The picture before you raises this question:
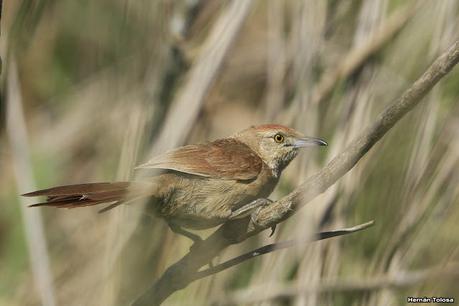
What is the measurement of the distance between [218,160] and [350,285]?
1.12 meters

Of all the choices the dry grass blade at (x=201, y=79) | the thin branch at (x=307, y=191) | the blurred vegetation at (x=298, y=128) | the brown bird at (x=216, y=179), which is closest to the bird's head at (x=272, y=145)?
the brown bird at (x=216, y=179)

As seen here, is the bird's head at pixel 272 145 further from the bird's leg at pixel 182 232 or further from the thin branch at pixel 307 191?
the thin branch at pixel 307 191

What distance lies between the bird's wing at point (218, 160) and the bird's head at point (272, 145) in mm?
118

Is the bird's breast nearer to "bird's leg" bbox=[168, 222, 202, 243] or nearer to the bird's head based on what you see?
"bird's leg" bbox=[168, 222, 202, 243]

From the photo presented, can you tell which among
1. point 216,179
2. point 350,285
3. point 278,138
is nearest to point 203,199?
point 216,179

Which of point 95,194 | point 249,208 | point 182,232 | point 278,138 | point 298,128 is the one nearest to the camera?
point 95,194

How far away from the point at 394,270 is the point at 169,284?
844 millimetres

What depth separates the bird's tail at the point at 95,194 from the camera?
7.36 feet

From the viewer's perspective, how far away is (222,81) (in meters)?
5.29

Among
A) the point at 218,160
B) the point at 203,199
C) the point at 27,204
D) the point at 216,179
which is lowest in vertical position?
the point at 27,204

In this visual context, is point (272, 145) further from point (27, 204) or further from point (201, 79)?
point (27, 204)

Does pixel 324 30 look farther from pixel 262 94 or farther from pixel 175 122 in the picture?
pixel 262 94

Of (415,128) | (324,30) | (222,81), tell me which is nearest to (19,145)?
(324,30)

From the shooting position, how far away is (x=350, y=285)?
248cm
